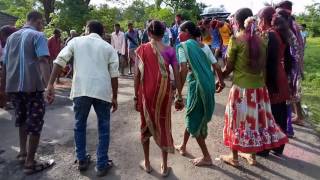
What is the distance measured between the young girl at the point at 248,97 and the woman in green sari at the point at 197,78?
253 millimetres

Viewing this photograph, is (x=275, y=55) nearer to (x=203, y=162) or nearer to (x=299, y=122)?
(x=203, y=162)

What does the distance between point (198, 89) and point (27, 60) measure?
6.96 ft

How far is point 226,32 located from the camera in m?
11.4

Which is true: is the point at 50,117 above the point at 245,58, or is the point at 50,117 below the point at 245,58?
below

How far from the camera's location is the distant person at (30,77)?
16.8 ft

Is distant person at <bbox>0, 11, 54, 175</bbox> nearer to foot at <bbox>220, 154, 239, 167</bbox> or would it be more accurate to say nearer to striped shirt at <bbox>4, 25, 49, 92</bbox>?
striped shirt at <bbox>4, 25, 49, 92</bbox>

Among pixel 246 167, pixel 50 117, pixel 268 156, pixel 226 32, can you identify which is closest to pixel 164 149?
pixel 246 167

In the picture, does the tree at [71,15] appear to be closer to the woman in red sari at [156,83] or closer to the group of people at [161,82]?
the group of people at [161,82]

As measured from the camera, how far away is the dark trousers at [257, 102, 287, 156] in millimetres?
5668

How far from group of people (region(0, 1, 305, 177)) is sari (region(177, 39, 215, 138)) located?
0.04ft

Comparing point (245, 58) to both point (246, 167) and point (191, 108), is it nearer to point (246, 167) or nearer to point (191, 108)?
point (191, 108)

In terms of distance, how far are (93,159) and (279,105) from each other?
2.59 meters

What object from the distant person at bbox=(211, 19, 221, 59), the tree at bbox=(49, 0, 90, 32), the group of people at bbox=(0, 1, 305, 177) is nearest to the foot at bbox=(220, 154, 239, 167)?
the group of people at bbox=(0, 1, 305, 177)

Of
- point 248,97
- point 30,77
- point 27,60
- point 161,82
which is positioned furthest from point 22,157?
point 248,97
